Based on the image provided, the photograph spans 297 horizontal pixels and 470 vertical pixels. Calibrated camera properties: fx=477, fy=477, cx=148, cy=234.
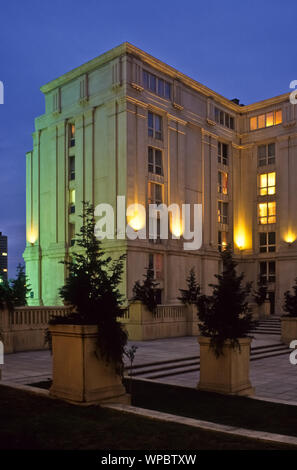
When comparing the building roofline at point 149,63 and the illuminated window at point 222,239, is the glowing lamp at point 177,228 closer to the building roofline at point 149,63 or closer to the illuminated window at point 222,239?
the illuminated window at point 222,239

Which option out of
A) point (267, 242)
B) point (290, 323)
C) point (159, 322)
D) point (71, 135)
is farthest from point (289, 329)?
point (71, 135)

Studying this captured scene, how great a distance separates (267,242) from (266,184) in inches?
219

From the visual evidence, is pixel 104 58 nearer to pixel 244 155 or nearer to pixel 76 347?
pixel 244 155

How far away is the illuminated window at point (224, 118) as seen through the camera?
44347 mm

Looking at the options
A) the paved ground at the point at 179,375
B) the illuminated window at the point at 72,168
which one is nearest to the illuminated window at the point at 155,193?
the illuminated window at the point at 72,168

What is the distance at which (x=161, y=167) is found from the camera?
38125 millimetres

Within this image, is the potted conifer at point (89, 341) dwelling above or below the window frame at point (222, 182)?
below

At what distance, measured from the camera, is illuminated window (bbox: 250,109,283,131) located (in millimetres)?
44859

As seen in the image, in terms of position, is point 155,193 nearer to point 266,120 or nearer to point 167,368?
point 266,120

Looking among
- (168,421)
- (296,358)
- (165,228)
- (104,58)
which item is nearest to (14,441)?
(168,421)

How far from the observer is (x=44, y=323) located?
19469mm

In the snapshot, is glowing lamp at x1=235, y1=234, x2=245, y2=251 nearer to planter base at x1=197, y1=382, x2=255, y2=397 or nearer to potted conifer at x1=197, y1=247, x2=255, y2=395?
potted conifer at x1=197, y1=247, x2=255, y2=395

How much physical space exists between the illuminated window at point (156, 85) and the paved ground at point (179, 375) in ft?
73.7

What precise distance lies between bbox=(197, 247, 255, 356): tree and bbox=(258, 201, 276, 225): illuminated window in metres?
35.0
